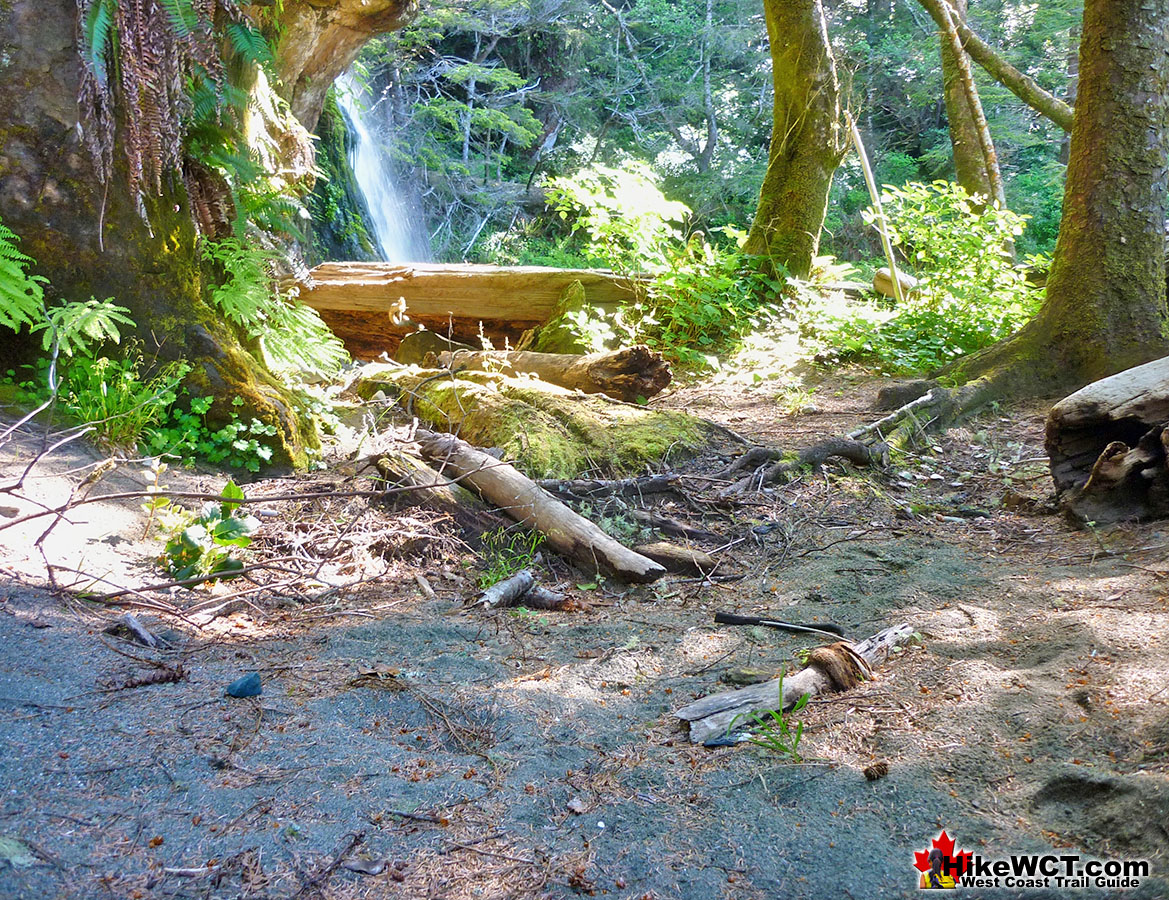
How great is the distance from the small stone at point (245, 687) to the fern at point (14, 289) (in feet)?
9.23

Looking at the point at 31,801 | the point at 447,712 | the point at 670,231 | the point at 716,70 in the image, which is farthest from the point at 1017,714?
the point at 716,70

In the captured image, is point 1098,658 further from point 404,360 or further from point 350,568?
point 404,360

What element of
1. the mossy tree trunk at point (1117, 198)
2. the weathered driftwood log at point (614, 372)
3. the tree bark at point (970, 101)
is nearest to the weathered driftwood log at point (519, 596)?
the weathered driftwood log at point (614, 372)

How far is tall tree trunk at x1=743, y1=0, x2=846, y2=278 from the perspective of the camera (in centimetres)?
926

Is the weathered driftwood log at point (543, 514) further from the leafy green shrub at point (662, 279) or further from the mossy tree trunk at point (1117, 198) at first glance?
the mossy tree trunk at point (1117, 198)

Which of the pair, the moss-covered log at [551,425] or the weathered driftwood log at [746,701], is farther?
the moss-covered log at [551,425]

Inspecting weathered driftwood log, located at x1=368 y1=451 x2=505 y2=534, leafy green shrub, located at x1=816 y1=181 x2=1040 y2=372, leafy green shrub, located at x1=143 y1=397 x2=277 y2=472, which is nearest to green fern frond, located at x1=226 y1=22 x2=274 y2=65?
leafy green shrub, located at x1=143 y1=397 x2=277 y2=472

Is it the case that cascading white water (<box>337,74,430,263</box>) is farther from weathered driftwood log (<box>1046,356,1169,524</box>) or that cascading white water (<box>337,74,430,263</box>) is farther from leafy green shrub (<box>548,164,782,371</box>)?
weathered driftwood log (<box>1046,356,1169,524</box>)

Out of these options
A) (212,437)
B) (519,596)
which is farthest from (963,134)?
(212,437)

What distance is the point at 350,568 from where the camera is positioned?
13.3 feet

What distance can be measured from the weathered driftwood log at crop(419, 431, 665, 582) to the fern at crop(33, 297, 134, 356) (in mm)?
1989

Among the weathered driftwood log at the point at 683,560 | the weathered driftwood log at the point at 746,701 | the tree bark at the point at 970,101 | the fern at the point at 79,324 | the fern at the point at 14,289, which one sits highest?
the tree bark at the point at 970,101

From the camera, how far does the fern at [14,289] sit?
4.08 metres

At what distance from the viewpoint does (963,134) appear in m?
11.7
